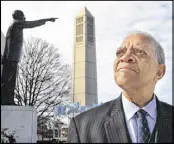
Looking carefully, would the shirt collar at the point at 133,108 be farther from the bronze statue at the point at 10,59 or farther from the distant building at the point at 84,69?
the distant building at the point at 84,69

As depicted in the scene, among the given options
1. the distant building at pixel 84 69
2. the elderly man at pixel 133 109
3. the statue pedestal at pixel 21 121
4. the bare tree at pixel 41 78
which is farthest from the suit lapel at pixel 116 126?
the distant building at pixel 84 69

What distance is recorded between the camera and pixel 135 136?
1.08 m

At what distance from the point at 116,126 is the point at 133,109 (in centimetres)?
A: 9

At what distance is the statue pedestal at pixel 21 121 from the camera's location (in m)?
6.45

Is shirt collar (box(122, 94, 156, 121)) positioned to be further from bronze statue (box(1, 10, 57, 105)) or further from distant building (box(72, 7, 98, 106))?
distant building (box(72, 7, 98, 106))

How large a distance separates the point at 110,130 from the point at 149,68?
263mm

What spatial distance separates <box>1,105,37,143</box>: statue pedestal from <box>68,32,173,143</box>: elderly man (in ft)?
17.6

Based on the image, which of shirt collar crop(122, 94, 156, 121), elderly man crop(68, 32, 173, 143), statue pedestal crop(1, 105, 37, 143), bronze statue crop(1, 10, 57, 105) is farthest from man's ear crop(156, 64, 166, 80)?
bronze statue crop(1, 10, 57, 105)

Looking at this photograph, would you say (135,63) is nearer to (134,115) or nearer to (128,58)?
(128,58)

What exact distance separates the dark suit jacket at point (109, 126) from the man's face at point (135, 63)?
0.37 ft

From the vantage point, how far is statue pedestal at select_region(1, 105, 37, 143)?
645cm

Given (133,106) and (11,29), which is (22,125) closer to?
(11,29)

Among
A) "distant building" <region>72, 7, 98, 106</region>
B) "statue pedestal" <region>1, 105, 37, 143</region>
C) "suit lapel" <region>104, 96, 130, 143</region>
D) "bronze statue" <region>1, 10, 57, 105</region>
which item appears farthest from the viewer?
"distant building" <region>72, 7, 98, 106</region>

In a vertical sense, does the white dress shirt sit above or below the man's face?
below
